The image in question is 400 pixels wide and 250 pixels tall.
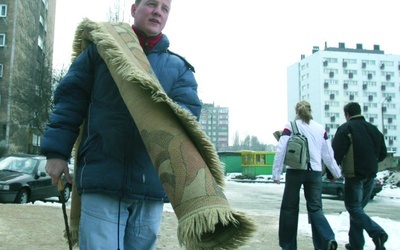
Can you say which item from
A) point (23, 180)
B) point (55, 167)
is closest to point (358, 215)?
point (55, 167)

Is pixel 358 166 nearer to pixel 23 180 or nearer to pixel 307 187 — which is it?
pixel 307 187

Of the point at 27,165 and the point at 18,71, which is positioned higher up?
the point at 18,71

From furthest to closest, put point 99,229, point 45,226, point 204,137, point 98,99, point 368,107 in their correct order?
point 368,107
point 45,226
point 98,99
point 99,229
point 204,137

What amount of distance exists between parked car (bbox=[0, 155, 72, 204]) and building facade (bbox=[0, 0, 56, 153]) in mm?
22836

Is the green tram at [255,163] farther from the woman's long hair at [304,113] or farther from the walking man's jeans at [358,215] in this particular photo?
the woman's long hair at [304,113]

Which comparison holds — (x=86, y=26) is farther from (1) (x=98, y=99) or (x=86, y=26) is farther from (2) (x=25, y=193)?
(2) (x=25, y=193)

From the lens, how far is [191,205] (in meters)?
1.79

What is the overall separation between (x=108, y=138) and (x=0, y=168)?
412 inches

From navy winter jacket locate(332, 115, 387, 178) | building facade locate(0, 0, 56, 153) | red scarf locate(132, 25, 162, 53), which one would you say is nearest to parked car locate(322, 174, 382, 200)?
navy winter jacket locate(332, 115, 387, 178)

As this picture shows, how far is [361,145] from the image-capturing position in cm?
556

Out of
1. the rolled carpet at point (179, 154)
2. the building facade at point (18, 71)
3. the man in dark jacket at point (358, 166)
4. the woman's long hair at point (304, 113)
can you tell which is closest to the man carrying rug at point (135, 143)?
the rolled carpet at point (179, 154)

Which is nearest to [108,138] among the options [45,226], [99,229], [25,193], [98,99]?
[98,99]

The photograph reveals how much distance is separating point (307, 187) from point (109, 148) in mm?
3530

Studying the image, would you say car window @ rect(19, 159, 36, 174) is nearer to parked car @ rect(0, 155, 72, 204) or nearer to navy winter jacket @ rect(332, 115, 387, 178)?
parked car @ rect(0, 155, 72, 204)
